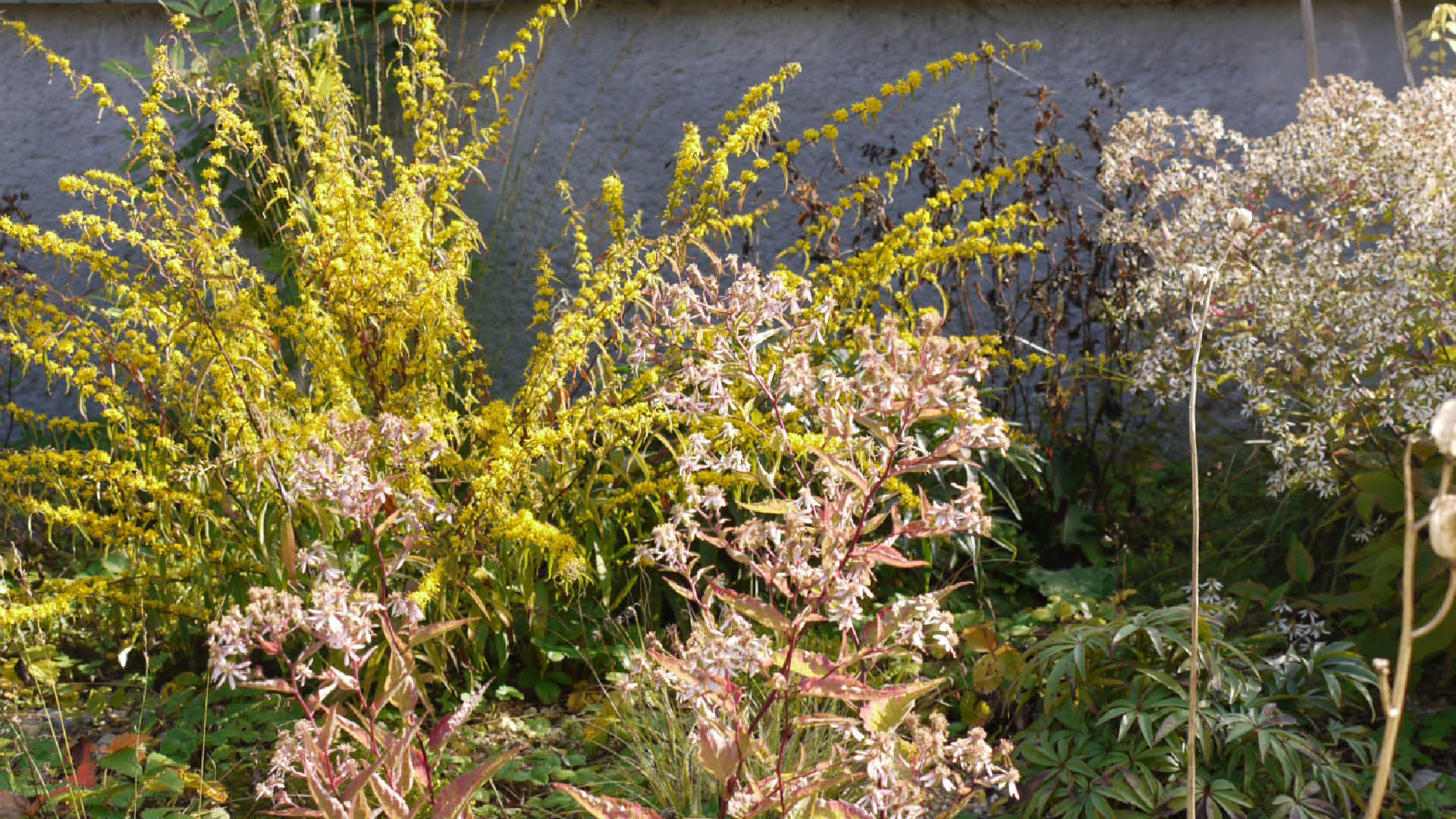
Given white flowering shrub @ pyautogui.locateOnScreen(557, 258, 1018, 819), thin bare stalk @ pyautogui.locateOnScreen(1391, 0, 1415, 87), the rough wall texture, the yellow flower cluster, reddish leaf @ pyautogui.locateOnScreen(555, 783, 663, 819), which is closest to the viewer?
white flowering shrub @ pyautogui.locateOnScreen(557, 258, 1018, 819)

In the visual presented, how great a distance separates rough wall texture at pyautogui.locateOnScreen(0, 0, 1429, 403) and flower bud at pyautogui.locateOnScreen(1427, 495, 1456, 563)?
3847 mm

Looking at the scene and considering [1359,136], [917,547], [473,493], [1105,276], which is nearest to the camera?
[473,493]

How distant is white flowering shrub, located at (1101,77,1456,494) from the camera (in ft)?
9.48

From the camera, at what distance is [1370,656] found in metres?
2.78

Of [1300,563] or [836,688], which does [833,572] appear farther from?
[1300,563]

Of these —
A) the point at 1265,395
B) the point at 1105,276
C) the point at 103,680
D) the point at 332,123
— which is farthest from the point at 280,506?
the point at 1105,276

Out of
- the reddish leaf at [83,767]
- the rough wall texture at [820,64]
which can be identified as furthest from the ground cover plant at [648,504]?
the rough wall texture at [820,64]

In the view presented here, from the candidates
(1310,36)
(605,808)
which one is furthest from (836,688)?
(1310,36)

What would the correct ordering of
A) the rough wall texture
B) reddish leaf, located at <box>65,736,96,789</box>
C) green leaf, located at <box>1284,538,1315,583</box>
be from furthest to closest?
the rough wall texture < green leaf, located at <box>1284,538,1315,583</box> < reddish leaf, located at <box>65,736,96,789</box>

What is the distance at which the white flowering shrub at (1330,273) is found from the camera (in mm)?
2889

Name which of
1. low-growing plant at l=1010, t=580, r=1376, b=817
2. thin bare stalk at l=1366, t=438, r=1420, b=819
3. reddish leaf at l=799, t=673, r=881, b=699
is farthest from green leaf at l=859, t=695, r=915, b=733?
thin bare stalk at l=1366, t=438, r=1420, b=819

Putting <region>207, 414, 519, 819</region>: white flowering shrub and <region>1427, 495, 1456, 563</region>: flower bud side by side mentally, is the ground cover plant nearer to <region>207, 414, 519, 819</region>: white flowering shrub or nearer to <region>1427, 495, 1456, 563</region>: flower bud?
<region>207, 414, 519, 819</region>: white flowering shrub

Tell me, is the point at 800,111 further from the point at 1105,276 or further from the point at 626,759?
the point at 626,759

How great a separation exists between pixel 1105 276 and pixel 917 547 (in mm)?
1401
